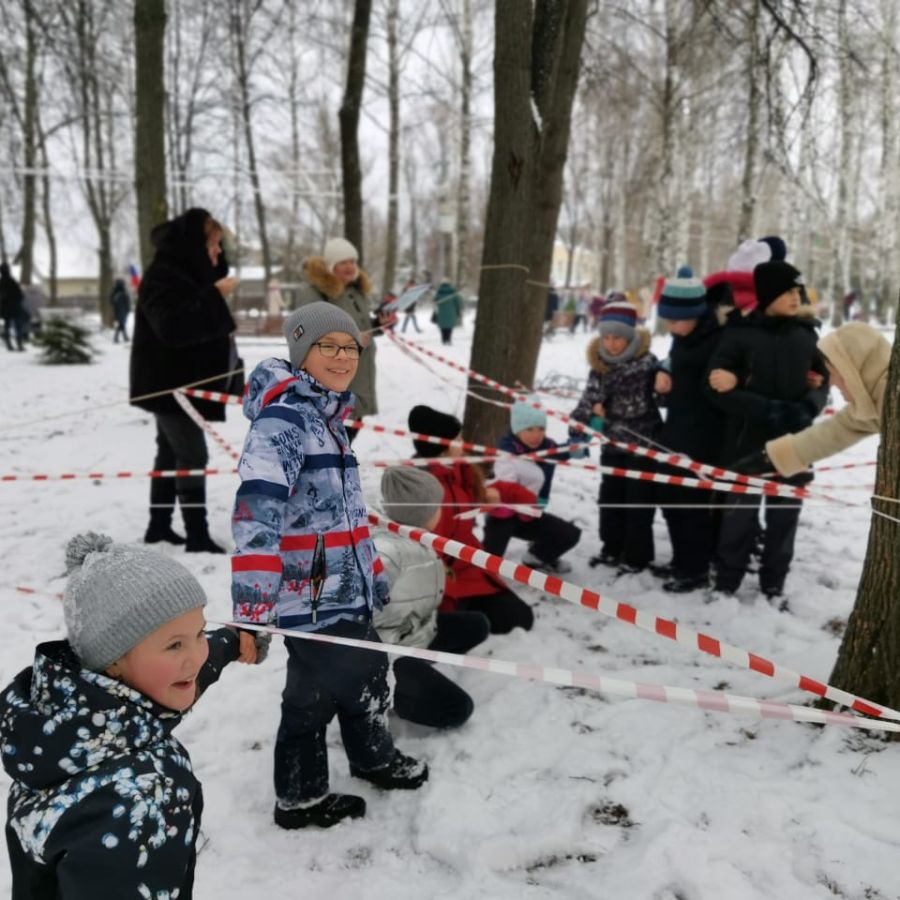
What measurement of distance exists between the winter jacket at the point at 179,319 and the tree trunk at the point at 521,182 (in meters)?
2.07

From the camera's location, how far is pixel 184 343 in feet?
15.0

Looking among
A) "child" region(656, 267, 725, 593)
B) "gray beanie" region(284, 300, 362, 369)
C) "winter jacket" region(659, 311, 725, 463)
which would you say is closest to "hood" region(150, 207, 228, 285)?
"gray beanie" region(284, 300, 362, 369)

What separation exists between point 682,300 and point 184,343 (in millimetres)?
3030

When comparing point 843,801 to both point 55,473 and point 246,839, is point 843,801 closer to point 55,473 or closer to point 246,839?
point 246,839

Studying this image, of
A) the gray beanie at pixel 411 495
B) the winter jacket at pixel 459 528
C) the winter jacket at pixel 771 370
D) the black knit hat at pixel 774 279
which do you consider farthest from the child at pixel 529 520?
the black knit hat at pixel 774 279

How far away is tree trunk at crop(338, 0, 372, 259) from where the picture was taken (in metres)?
8.77

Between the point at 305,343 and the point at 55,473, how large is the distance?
537 centimetres

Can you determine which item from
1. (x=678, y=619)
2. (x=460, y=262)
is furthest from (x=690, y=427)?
(x=460, y=262)

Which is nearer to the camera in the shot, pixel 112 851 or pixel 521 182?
pixel 112 851

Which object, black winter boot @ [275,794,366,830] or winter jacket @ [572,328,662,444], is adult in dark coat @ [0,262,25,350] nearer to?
winter jacket @ [572,328,662,444]

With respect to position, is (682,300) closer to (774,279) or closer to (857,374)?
(774,279)

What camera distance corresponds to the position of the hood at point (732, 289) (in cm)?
474

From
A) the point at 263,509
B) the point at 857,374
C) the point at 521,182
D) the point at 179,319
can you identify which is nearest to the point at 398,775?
the point at 263,509

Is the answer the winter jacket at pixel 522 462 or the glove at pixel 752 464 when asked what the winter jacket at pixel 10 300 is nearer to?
the winter jacket at pixel 522 462
